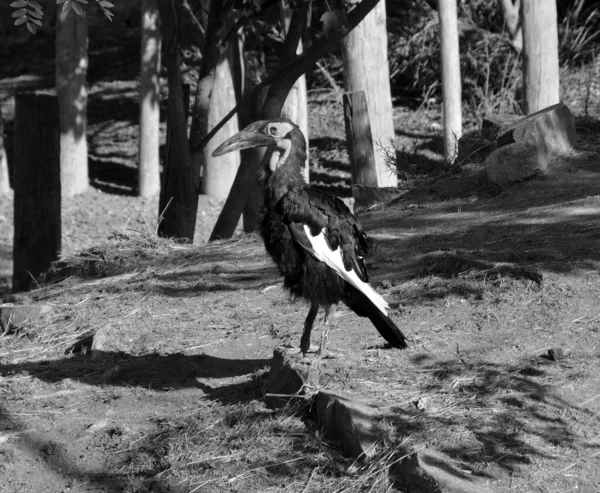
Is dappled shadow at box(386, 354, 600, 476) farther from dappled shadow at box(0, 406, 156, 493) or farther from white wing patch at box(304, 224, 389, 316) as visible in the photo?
dappled shadow at box(0, 406, 156, 493)

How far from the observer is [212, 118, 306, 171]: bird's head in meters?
5.27

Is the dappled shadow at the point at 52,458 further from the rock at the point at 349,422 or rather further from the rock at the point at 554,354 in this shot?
the rock at the point at 554,354

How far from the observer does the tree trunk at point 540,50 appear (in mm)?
10234

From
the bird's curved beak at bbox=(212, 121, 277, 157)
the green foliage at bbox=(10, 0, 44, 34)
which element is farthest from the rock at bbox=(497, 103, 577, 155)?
the green foliage at bbox=(10, 0, 44, 34)

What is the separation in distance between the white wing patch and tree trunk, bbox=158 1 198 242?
3.69 meters

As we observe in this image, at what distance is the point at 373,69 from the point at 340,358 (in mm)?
6226

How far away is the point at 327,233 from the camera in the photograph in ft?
16.4

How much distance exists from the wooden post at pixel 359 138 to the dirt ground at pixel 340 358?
1.06 metres

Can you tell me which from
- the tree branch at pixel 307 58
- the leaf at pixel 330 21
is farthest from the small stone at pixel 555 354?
the tree branch at pixel 307 58

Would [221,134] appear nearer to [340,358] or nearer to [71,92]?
[71,92]

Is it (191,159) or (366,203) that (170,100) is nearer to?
(191,159)

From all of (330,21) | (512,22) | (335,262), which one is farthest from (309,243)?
(512,22)

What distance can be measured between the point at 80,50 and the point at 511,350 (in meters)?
11.0

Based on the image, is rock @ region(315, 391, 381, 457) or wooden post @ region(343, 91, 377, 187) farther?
wooden post @ region(343, 91, 377, 187)
